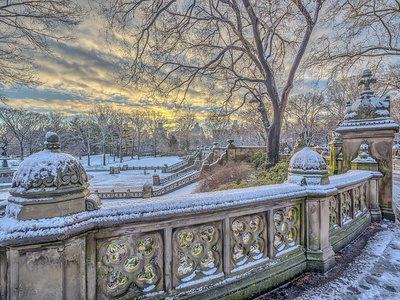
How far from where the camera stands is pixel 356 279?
2783mm

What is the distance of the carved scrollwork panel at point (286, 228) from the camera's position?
9.34 feet

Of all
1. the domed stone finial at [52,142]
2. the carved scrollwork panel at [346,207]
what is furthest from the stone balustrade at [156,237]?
the carved scrollwork panel at [346,207]

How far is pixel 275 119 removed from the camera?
36.4 feet

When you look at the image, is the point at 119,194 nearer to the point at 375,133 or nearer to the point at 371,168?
the point at 371,168

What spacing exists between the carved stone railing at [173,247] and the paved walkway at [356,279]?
17 cm

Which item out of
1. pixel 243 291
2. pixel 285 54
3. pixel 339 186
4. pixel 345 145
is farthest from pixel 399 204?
pixel 285 54

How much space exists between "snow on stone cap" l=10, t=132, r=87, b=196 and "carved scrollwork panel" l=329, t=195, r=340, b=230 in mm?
3933

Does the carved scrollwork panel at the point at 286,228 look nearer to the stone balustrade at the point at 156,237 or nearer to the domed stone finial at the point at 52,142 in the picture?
the stone balustrade at the point at 156,237

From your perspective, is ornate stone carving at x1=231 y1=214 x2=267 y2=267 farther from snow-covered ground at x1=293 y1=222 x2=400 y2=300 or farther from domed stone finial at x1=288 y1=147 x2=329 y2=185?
domed stone finial at x1=288 y1=147 x2=329 y2=185

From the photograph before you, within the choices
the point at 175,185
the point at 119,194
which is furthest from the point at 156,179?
the point at 119,194

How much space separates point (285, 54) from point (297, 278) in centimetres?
1411

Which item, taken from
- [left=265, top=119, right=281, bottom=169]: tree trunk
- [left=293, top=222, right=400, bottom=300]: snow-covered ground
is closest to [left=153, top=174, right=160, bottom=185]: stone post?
[left=265, top=119, right=281, bottom=169]: tree trunk

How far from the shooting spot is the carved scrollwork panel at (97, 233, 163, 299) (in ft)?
5.77

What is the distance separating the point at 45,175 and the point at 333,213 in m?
4.31
